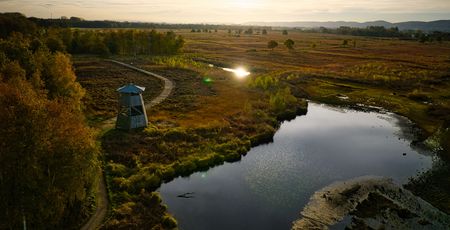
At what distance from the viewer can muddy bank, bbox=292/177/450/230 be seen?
103 ft

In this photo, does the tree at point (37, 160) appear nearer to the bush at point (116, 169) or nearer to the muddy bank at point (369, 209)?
the bush at point (116, 169)

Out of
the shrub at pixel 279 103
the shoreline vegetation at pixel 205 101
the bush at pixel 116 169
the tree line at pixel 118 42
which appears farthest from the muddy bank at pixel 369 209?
the tree line at pixel 118 42

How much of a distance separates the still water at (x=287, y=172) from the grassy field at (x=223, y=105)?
234 cm

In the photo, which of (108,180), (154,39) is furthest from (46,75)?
(154,39)

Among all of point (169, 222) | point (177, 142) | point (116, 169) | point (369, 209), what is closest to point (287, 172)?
point (369, 209)

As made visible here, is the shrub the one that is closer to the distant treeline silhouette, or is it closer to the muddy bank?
the muddy bank

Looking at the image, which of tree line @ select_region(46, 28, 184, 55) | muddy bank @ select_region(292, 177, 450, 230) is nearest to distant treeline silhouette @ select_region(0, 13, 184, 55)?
tree line @ select_region(46, 28, 184, 55)

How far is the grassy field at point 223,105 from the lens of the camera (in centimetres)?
3806

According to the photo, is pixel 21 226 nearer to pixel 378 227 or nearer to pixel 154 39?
pixel 378 227

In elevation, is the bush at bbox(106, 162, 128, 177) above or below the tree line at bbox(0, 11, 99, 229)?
below

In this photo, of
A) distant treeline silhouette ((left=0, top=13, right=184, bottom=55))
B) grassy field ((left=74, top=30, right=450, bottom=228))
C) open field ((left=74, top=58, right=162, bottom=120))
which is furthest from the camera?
distant treeline silhouette ((left=0, top=13, right=184, bottom=55))

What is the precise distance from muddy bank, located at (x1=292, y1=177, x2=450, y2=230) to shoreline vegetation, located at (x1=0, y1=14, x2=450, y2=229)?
211 centimetres

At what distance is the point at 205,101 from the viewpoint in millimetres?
73938

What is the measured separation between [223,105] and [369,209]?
41105 millimetres
